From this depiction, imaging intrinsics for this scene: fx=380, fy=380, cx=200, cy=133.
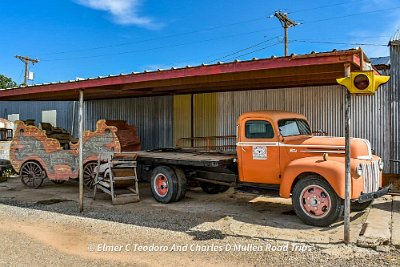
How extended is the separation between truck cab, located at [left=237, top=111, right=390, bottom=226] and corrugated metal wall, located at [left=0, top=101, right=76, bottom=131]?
10.6 meters

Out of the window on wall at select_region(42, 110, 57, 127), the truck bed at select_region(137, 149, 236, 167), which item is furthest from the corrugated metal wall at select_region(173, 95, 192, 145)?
the window on wall at select_region(42, 110, 57, 127)

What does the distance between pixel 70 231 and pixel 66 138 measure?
6494 mm

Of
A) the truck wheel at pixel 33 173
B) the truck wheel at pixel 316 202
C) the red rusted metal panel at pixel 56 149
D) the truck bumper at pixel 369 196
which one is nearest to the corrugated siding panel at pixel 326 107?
the truck bumper at pixel 369 196

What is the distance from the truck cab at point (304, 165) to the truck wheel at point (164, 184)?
69.3 inches

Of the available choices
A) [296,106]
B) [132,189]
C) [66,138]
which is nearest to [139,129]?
[66,138]

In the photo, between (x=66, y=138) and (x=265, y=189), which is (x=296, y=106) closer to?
(x=265, y=189)

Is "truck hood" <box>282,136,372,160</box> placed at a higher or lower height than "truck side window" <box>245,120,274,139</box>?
lower

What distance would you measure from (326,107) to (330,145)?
352 centimetres

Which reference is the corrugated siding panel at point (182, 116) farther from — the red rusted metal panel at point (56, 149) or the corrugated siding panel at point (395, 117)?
the corrugated siding panel at point (395, 117)

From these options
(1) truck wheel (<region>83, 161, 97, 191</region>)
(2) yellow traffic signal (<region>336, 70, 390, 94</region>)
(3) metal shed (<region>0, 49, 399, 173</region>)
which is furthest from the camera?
(1) truck wheel (<region>83, 161, 97, 191</region>)

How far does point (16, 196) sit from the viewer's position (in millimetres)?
10180

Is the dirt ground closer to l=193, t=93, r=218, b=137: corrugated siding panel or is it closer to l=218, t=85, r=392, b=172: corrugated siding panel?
l=218, t=85, r=392, b=172: corrugated siding panel

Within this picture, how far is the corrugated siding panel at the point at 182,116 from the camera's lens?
1274 cm

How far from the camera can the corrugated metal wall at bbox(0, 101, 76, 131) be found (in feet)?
53.6
